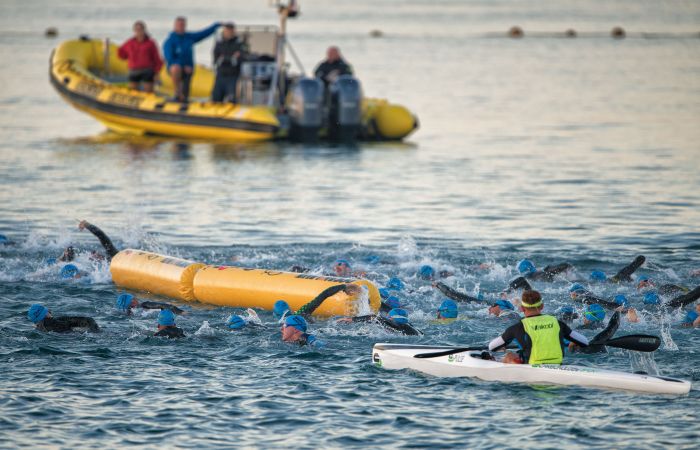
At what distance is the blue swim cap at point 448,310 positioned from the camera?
49.5 feet

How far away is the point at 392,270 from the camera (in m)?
18.3

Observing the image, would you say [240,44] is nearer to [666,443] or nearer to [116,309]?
[116,309]

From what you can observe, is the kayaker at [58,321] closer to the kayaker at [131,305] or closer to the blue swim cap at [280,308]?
the kayaker at [131,305]

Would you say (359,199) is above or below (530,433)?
above

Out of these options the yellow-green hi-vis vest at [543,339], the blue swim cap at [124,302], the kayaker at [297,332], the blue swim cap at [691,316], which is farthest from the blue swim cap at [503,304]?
the blue swim cap at [124,302]

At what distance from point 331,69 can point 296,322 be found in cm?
1818

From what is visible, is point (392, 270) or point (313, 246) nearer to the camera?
point (392, 270)

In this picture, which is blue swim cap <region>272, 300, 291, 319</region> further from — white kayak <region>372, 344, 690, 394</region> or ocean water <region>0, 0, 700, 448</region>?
white kayak <region>372, 344, 690, 394</region>

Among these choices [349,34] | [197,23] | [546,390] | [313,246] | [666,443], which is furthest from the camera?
[197,23]

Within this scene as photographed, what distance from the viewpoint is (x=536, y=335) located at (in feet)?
40.6

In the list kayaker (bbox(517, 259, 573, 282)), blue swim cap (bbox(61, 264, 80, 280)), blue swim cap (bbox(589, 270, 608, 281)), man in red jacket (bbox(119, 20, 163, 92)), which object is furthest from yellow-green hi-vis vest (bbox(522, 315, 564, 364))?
man in red jacket (bbox(119, 20, 163, 92))

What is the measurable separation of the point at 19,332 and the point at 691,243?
11.5m

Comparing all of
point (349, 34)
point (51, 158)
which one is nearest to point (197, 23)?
point (349, 34)

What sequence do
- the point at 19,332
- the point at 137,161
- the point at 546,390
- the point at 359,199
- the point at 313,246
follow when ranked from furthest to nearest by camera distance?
the point at 137,161 < the point at 359,199 < the point at 313,246 < the point at 19,332 < the point at 546,390
